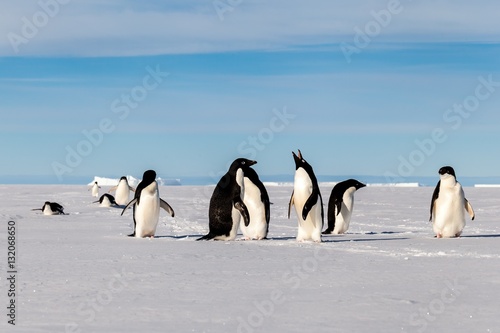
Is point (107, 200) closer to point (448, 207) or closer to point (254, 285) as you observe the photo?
point (448, 207)

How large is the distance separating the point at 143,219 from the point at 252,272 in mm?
4349

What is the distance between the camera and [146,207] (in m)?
10.8

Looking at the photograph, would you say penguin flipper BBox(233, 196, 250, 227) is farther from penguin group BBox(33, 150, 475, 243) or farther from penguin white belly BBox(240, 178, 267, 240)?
penguin white belly BBox(240, 178, 267, 240)

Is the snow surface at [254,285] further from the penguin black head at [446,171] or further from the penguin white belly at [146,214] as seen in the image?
the penguin black head at [446,171]

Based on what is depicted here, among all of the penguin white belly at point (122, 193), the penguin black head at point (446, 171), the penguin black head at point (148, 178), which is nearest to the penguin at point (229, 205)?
the penguin black head at point (148, 178)

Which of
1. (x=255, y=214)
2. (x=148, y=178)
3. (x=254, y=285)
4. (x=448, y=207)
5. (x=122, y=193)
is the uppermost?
(x=148, y=178)

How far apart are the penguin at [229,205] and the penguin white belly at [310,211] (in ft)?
2.17

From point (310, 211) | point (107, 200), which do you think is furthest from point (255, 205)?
point (107, 200)

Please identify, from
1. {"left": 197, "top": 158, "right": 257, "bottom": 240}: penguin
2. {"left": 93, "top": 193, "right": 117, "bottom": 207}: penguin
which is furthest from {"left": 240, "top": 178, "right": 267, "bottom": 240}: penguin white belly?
{"left": 93, "top": 193, "right": 117, "bottom": 207}: penguin

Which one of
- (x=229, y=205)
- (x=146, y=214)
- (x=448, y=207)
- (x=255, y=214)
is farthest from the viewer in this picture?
(x=448, y=207)

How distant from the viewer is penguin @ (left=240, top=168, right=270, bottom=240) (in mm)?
10461

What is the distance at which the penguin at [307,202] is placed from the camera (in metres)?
9.94

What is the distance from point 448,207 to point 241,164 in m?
2.87

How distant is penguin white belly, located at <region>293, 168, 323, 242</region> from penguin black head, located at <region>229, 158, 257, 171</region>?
2.20 feet
